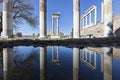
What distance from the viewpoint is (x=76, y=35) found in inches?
1028

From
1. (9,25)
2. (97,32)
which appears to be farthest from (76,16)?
(97,32)

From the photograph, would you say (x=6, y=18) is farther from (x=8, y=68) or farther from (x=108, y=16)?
(x=8, y=68)

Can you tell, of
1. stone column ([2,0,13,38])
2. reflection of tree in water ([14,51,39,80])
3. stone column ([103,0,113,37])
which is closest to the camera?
reflection of tree in water ([14,51,39,80])

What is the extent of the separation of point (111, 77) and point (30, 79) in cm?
204

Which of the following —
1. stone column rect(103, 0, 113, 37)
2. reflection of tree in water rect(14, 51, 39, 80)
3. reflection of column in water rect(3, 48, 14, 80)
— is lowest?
reflection of tree in water rect(14, 51, 39, 80)

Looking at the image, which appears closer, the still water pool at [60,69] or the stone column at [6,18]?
the still water pool at [60,69]

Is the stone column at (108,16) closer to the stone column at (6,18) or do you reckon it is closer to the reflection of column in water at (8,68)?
the stone column at (6,18)

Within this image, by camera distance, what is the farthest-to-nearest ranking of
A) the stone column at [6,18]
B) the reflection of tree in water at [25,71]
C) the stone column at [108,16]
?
the stone column at [6,18]
the stone column at [108,16]
the reflection of tree in water at [25,71]

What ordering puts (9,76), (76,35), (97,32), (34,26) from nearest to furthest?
(9,76), (76,35), (97,32), (34,26)

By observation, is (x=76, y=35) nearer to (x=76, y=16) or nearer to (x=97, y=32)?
(x=76, y=16)

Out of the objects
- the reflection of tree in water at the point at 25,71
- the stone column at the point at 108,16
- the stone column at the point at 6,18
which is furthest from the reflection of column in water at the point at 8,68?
the stone column at the point at 6,18

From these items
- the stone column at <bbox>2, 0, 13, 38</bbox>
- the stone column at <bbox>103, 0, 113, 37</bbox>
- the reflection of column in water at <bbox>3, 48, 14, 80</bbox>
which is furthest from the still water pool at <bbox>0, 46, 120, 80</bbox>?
the stone column at <bbox>2, 0, 13, 38</bbox>

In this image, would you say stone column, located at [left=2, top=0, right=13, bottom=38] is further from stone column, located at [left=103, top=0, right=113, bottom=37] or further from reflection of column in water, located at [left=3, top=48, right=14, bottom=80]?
reflection of column in water, located at [left=3, top=48, right=14, bottom=80]

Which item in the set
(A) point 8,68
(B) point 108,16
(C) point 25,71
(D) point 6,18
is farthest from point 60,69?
(D) point 6,18
